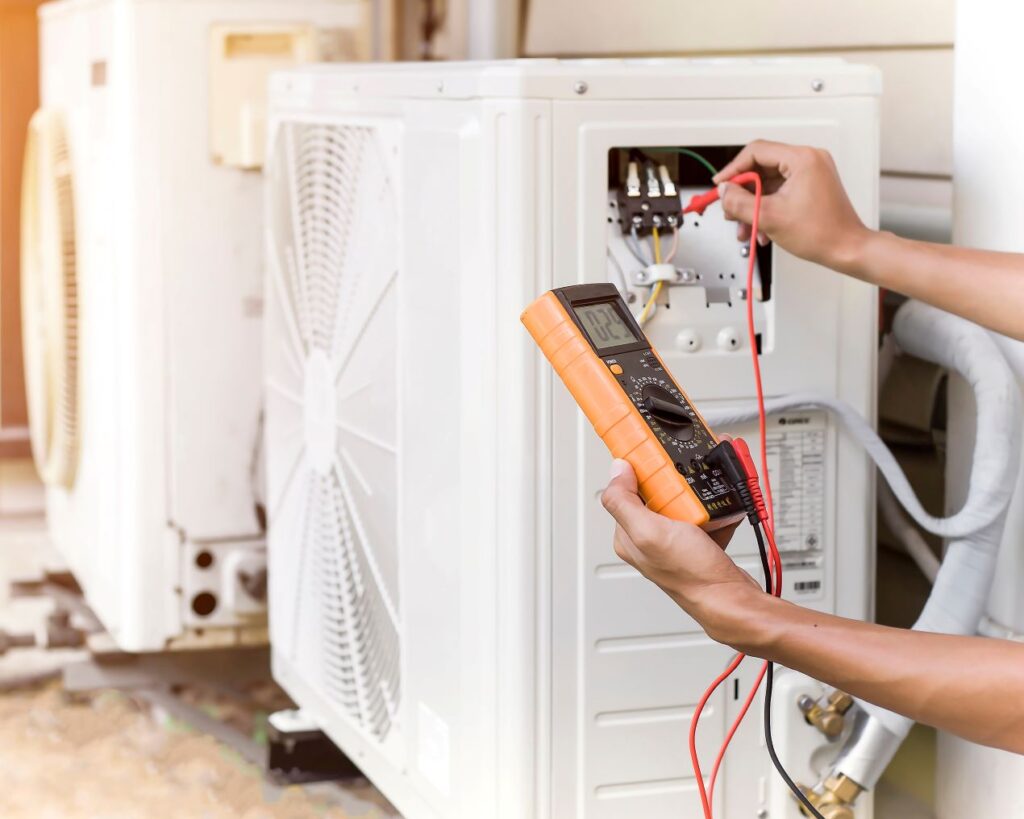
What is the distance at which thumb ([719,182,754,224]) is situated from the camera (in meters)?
1.18

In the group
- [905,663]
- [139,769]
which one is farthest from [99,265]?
[905,663]

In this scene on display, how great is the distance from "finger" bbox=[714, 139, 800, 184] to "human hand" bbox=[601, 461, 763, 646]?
0.36m

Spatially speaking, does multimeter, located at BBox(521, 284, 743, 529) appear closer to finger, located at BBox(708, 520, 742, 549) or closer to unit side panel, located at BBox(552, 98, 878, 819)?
finger, located at BBox(708, 520, 742, 549)

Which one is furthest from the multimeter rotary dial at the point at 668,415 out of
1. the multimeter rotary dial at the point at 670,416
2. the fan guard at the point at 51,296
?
the fan guard at the point at 51,296

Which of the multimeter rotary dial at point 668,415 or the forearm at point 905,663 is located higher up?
the multimeter rotary dial at point 668,415

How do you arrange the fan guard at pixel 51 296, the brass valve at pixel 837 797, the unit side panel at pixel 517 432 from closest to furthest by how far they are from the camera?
the unit side panel at pixel 517 432 < the brass valve at pixel 837 797 < the fan guard at pixel 51 296

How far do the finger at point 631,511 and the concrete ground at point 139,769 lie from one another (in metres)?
0.66

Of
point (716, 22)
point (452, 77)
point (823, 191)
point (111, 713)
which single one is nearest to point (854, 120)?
point (823, 191)

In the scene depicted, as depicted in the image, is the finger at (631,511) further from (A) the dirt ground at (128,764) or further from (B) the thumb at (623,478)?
(A) the dirt ground at (128,764)

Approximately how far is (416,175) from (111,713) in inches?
41.8

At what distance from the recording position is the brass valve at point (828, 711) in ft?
4.21

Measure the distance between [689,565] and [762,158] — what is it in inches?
17.2

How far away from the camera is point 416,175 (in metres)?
1.34

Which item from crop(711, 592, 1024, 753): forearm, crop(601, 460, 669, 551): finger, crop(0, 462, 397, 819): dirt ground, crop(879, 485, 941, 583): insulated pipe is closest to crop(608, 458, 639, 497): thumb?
crop(601, 460, 669, 551): finger
